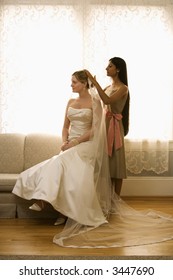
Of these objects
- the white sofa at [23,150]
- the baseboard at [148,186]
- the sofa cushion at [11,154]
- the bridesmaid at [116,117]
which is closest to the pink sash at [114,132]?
the bridesmaid at [116,117]

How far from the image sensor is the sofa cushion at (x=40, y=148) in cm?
540

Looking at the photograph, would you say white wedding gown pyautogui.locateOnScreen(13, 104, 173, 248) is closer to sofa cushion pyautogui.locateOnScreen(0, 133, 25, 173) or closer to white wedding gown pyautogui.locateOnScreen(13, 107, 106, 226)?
white wedding gown pyautogui.locateOnScreen(13, 107, 106, 226)

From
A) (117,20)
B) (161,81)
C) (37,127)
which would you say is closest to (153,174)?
(161,81)

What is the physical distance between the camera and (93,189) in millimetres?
4438

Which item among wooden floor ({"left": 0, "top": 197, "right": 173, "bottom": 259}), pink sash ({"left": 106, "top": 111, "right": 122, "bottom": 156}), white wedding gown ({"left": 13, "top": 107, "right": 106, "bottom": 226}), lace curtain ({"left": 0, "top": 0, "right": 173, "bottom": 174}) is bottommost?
wooden floor ({"left": 0, "top": 197, "right": 173, "bottom": 259})

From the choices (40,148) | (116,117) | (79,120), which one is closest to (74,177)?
(79,120)

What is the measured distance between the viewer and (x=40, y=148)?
5.42 metres

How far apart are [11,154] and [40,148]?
337 millimetres

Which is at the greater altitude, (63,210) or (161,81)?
(161,81)

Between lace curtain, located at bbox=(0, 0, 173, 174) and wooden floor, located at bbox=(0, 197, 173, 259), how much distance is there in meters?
1.72

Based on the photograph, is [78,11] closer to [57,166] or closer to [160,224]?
[57,166]

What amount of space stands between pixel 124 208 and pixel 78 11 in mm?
2553

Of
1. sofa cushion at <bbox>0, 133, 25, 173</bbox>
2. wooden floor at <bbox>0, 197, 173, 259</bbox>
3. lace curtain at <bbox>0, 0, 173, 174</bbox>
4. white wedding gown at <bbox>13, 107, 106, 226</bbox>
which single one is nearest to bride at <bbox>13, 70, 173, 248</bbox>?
white wedding gown at <bbox>13, 107, 106, 226</bbox>

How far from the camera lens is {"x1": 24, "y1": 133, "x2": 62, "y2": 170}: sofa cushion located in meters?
5.40
